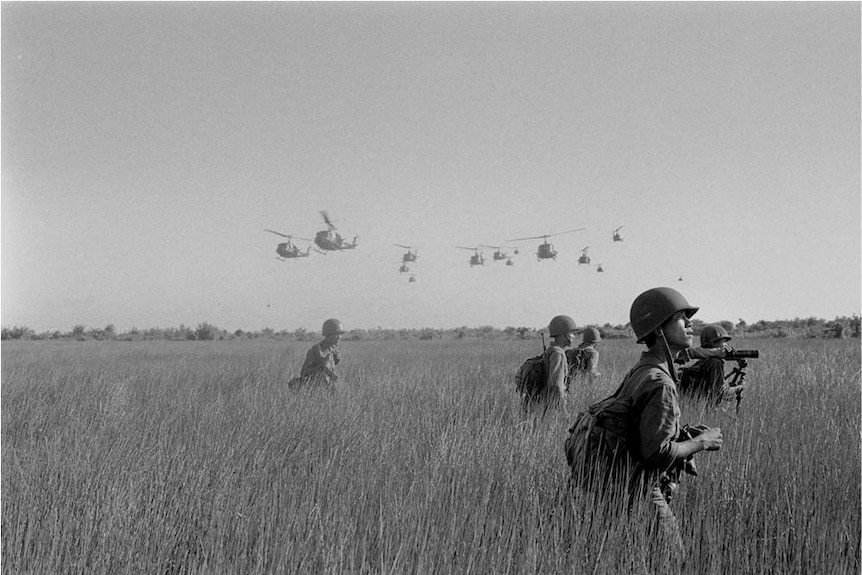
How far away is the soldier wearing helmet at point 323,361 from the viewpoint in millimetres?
9398

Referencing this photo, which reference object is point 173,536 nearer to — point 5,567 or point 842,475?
point 5,567

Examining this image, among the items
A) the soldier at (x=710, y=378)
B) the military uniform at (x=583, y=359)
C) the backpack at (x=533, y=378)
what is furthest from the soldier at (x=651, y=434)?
the military uniform at (x=583, y=359)

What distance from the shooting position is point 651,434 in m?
2.64

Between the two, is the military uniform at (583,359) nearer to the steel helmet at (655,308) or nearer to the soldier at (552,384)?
the soldier at (552,384)

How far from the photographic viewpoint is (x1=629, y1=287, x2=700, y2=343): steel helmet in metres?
2.90

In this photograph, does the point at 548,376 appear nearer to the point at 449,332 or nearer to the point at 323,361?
the point at 323,361

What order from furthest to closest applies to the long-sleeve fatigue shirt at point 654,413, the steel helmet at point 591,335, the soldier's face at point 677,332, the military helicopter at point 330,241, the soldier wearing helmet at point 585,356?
1. the military helicopter at point 330,241
2. the soldier wearing helmet at point 585,356
3. the steel helmet at point 591,335
4. the soldier's face at point 677,332
5. the long-sleeve fatigue shirt at point 654,413

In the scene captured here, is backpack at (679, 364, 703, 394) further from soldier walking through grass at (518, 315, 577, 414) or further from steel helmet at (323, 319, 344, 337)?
steel helmet at (323, 319, 344, 337)

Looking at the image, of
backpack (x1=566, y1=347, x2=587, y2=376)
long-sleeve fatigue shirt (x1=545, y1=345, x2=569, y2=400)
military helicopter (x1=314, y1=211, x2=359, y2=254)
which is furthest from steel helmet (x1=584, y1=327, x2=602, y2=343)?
military helicopter (x1=314, y1=211, x2=359, y2=254)

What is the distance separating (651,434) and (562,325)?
14.1ft

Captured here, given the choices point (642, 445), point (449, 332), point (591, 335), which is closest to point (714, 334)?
point (591, 335)

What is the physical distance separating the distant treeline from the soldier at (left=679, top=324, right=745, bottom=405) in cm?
2537

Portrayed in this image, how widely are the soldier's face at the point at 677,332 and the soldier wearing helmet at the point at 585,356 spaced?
18.9ft

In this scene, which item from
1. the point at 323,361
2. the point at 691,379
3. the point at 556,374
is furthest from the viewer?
the point at 323,361
